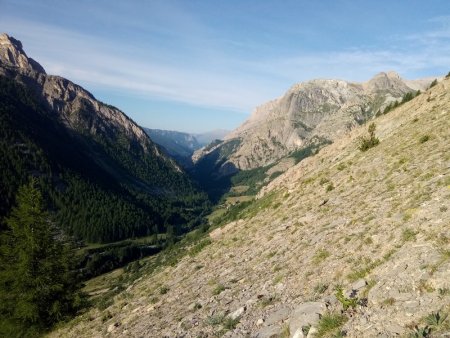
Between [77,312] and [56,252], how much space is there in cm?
670

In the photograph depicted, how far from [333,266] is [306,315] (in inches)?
175

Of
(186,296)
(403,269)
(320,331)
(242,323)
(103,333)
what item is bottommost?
(103,333)

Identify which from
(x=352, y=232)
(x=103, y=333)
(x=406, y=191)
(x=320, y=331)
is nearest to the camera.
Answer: (x=320, y=331)

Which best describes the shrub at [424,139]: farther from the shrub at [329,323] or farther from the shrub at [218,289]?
the shrub at [329,323]

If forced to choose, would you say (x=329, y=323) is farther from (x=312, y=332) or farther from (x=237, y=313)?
(x=237, y=313)

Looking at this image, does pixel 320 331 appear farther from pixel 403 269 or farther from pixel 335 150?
pixel 335 150

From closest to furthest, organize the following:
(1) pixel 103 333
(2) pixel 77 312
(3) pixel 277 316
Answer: (3) pixel 277 316, (1) pixel 103 333, (2) pixel 77 312

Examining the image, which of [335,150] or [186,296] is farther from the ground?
[335,150]

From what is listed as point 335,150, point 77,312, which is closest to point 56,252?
point 77,312

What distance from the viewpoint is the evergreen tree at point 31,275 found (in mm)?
34750

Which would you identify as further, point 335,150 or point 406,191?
point 335,150

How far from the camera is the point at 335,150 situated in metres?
53.8

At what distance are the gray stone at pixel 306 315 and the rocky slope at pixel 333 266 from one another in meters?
0.06

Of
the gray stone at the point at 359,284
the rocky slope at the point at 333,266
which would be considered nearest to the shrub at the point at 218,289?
the rocky slope at the point at 333,266
